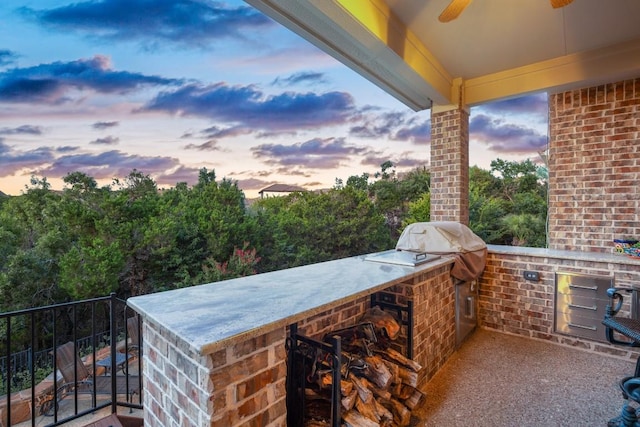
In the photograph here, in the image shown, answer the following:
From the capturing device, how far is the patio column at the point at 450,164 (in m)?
4.03

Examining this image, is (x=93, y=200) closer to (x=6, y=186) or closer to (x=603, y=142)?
(x=6, y=186)

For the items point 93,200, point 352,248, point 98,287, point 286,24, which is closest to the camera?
point 286,24

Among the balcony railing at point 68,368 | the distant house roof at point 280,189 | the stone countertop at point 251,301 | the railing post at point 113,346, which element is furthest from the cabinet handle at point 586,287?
the distant house roof at point 280,189

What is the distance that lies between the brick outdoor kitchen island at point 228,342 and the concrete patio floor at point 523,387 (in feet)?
3.51

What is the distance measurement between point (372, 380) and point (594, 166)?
3.97 meters

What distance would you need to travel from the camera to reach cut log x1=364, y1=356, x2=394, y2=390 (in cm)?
189

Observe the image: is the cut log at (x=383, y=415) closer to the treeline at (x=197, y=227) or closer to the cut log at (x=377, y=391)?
the cut log at (x=377, y=391)

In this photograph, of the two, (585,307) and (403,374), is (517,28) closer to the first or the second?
Answer: (585,307)

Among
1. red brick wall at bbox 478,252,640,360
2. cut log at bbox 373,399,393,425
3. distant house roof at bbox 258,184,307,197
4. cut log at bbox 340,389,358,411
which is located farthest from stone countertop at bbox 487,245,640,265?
distant house roof at bbox 258,184,307,197

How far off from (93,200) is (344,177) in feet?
24.6

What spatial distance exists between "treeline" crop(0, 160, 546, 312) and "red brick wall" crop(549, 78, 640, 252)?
181 inches

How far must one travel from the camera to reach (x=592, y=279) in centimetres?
304

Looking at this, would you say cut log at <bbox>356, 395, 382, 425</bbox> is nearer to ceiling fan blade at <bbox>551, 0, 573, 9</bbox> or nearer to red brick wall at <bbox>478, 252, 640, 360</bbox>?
red brick wall at <bbox>478, 252, 640, 360</bbox>

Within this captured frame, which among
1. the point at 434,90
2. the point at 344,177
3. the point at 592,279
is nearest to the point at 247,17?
the point at 344,177
